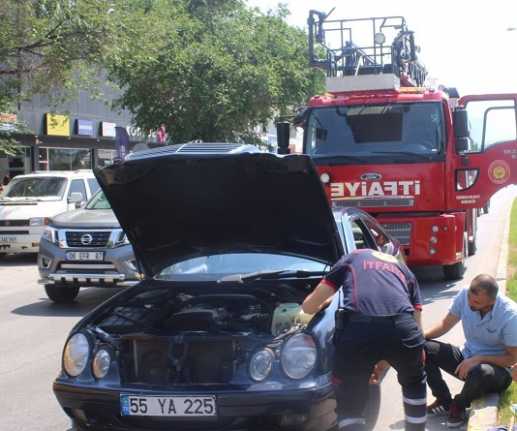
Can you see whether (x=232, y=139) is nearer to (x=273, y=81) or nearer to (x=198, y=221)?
(x=273, y=81)

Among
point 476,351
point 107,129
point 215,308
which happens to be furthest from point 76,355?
point 107,129

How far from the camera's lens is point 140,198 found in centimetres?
548

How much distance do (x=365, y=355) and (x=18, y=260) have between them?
1400 centimetres

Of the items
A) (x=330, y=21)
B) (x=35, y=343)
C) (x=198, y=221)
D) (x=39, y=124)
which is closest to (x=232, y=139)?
(x=39, y=124)

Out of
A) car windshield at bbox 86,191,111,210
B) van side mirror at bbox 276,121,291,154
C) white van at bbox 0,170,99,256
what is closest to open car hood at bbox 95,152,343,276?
van side mirror at bbox 276,121,291,154

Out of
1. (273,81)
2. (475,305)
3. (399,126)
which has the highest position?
(273,81)

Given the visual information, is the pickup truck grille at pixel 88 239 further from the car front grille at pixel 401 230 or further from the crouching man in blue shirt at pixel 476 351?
the crouching man in blue shirt at pixel 476 351

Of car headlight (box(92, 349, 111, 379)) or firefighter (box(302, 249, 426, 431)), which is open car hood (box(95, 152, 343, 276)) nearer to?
firefighter (box(302, 249, 426, 431))

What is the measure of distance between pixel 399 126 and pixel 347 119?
809mm

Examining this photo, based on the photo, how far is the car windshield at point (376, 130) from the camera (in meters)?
11.0

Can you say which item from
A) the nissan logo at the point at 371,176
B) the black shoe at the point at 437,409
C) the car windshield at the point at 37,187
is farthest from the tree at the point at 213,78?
the black shoe at the point at 437,409

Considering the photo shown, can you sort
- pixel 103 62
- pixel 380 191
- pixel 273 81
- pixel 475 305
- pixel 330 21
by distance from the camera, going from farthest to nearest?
pixel 273 81, pixel 103 62, pixel 330 21, pixel 380 191, pixel 475 305

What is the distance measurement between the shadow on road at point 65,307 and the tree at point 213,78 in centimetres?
1159

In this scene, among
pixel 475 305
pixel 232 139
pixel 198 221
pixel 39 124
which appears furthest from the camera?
pixel 39 124
